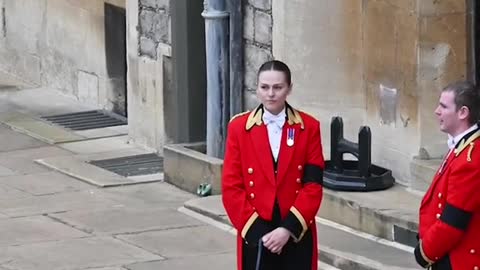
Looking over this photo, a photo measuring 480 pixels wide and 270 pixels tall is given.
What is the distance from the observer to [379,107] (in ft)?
33.4

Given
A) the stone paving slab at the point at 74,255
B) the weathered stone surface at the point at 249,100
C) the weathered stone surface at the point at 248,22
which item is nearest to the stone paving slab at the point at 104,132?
the weathered stone surface at the point at 249,100

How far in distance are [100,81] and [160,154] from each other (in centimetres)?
229

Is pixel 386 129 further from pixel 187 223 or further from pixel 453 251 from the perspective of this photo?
pixel 453 251

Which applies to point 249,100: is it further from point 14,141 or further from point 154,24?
point 14,141

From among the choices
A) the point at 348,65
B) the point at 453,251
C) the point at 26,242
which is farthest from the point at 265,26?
the point at 453,251

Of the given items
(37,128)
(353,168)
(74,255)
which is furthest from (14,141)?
(353,168)

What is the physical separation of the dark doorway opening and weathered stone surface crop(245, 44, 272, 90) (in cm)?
359

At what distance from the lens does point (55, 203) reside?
1125cm

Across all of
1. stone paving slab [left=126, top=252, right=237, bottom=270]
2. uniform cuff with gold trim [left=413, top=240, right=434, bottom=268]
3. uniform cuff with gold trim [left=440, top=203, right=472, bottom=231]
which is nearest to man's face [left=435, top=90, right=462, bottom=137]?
uniform cuff with gold trim [left=440, top=203, right=472, bottom=231]

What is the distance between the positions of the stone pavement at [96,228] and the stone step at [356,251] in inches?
25.8

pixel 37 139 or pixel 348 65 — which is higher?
pixel 348 65

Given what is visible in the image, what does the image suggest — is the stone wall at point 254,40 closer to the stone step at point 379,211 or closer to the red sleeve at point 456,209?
the stone step at point 379,211

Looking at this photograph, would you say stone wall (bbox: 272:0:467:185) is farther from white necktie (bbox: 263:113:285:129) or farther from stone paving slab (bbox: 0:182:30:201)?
white necktie (bbox: 263:113:285:129)

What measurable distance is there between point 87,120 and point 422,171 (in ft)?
18.9
